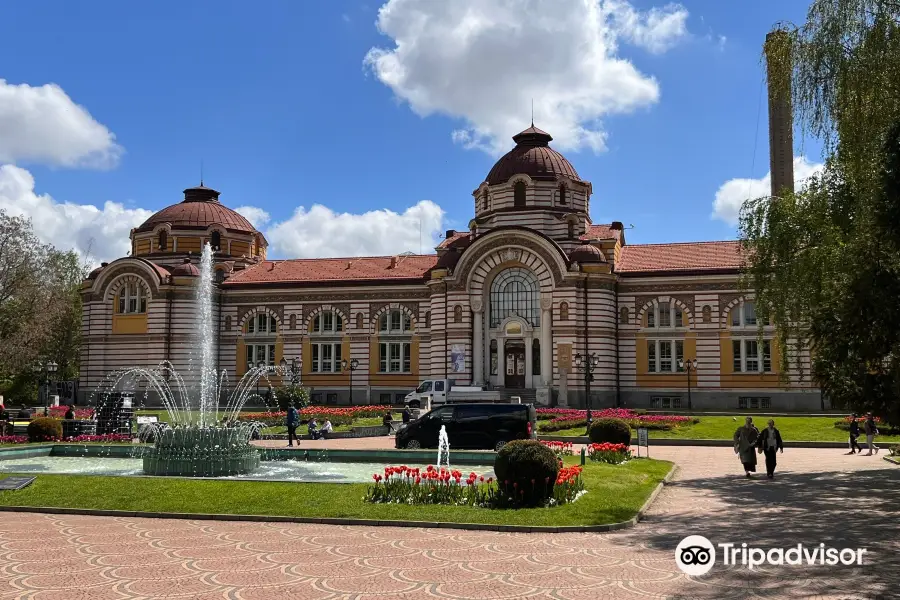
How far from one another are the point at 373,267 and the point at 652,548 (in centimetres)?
4789

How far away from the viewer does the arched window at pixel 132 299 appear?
5691 centimetres

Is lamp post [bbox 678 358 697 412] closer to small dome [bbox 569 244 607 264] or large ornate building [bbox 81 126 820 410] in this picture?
large ornate building [bbox 81 126 820 410]

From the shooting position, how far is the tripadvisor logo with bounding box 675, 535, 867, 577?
11523mm

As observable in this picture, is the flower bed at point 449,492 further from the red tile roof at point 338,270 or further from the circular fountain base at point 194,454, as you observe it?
the red tile roof at point 338,270

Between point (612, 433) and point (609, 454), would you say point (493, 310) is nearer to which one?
point (612, 433)

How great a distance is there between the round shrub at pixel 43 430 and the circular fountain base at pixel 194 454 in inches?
464

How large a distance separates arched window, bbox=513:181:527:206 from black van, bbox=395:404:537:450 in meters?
26.9

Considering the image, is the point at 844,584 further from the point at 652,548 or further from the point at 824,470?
the point at 824,470

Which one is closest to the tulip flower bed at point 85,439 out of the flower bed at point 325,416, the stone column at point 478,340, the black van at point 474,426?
the flower bed at point 325,416

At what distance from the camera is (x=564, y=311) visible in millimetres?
49594

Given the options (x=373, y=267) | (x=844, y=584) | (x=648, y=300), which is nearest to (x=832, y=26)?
(x=844, y=584)

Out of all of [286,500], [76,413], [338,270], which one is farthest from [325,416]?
[286,500]

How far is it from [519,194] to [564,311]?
8.90m

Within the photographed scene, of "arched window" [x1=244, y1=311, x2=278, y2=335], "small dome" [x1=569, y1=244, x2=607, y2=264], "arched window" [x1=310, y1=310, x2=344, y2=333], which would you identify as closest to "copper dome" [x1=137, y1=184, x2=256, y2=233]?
"arched window" [x1=244, y1=311, x2=278, y2=335]
